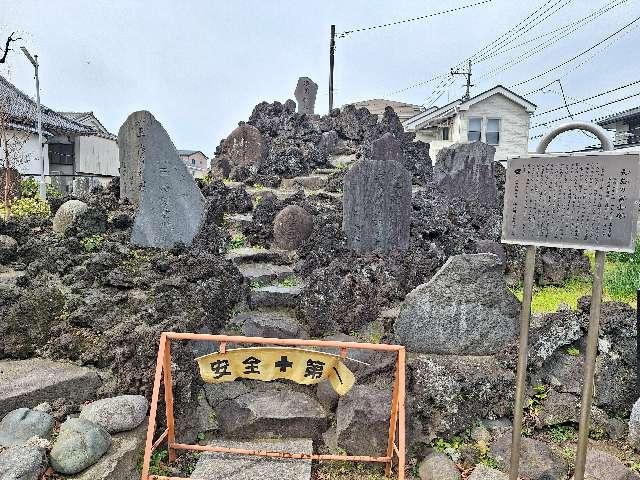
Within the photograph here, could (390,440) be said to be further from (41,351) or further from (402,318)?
(41,351)

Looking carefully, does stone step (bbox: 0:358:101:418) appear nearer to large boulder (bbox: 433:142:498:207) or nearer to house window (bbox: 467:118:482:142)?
large boulder (bbox: 433:142:498:207)

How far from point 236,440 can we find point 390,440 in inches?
55.0

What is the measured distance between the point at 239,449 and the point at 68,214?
5.61 metres

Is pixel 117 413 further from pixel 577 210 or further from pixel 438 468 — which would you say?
pixel 577 210

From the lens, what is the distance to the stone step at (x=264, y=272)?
7.12 m

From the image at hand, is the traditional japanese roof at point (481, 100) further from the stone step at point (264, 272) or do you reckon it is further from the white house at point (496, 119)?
the stone step at point (264, 272)

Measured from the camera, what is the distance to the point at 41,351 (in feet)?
Answer: 15.8

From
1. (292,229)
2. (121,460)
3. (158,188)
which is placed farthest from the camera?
(292,229)

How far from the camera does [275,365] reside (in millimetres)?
3938

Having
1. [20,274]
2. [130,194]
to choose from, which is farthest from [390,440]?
[130,194]

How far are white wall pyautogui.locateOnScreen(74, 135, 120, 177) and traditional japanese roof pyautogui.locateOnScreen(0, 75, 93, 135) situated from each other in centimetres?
137

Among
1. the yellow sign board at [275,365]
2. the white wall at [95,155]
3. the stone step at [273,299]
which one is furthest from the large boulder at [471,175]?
the white wall at [95,155]

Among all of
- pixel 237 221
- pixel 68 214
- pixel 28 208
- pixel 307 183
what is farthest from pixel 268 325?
pixel 28 208

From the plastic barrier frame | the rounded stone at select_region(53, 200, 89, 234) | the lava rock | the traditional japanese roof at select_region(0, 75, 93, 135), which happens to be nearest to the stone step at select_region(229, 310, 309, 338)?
the plastic barrier frame
